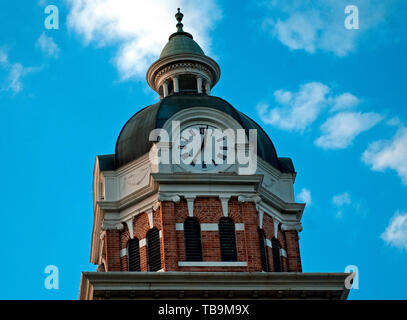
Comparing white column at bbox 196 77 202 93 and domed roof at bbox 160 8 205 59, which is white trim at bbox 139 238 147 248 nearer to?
white column at bbox 196 77 202 93

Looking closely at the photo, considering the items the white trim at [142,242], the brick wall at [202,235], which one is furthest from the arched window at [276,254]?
the white trim at [142,242]

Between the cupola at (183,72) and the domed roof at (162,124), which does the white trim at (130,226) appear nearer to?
the domed roof at (162,124)

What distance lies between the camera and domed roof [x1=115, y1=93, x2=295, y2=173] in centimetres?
4847

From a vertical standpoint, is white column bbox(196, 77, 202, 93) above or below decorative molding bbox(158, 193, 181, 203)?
above

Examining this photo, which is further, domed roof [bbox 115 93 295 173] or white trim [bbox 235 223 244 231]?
domed roof [bbox 115 93 295 173]

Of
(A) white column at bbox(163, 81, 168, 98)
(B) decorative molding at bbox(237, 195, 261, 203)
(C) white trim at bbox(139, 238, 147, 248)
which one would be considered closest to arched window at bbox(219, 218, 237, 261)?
(B) decorative molding at bbox(237, 195, 261, 203)

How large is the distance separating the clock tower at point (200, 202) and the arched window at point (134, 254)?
0.13 feet

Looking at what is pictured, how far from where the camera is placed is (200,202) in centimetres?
4612

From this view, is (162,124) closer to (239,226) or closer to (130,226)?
(130,226)

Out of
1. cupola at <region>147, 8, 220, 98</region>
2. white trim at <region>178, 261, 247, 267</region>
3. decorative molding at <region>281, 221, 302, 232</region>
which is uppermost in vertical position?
cupola at <region>147, 8, 220, 98</region>

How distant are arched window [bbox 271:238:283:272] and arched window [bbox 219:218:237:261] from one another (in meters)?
2.38

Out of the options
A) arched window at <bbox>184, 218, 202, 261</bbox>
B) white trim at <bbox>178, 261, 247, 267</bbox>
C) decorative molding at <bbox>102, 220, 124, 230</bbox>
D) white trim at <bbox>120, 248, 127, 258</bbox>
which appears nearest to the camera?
white trim at <bbox>178, 261, 247, 267</bbox>

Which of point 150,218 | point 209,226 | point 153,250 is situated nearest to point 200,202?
point 209,226
